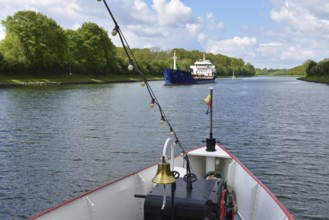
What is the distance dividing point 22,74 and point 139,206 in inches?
4272

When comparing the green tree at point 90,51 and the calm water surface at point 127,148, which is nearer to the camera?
the calm water surface at point 127,148

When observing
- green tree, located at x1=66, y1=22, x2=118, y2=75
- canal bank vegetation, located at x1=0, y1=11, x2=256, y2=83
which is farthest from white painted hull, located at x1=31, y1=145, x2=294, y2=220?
green tree, located at x1=66, y1=22, x2=118, y2=75

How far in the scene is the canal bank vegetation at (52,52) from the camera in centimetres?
10650

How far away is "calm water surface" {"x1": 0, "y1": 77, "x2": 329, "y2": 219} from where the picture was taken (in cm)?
1825

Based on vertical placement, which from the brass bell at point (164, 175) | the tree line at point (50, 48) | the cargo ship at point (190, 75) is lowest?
the brass bell at point (164, 175)

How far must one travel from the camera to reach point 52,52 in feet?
384

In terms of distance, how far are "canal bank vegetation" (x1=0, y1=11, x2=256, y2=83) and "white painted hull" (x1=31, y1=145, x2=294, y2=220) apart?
325 ft

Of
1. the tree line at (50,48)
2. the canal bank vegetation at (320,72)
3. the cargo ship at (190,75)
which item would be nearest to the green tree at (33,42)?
the tree line at (50,48)

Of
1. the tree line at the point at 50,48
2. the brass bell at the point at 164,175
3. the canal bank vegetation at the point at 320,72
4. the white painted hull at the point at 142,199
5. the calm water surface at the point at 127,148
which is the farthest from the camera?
the canal bank vegetation at the point at 320,72

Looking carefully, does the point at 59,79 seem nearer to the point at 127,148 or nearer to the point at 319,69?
the point at 127,148

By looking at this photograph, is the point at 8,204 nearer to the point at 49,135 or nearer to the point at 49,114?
the point at 49,135

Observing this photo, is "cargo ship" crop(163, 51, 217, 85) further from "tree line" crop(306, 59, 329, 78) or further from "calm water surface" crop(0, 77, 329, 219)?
"calm water surface" crop(0, 77, 329, 219)

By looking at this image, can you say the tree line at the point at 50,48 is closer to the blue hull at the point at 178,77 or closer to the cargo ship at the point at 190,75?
the blue hull at the point at 178,77

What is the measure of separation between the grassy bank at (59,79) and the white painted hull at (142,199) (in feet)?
315
